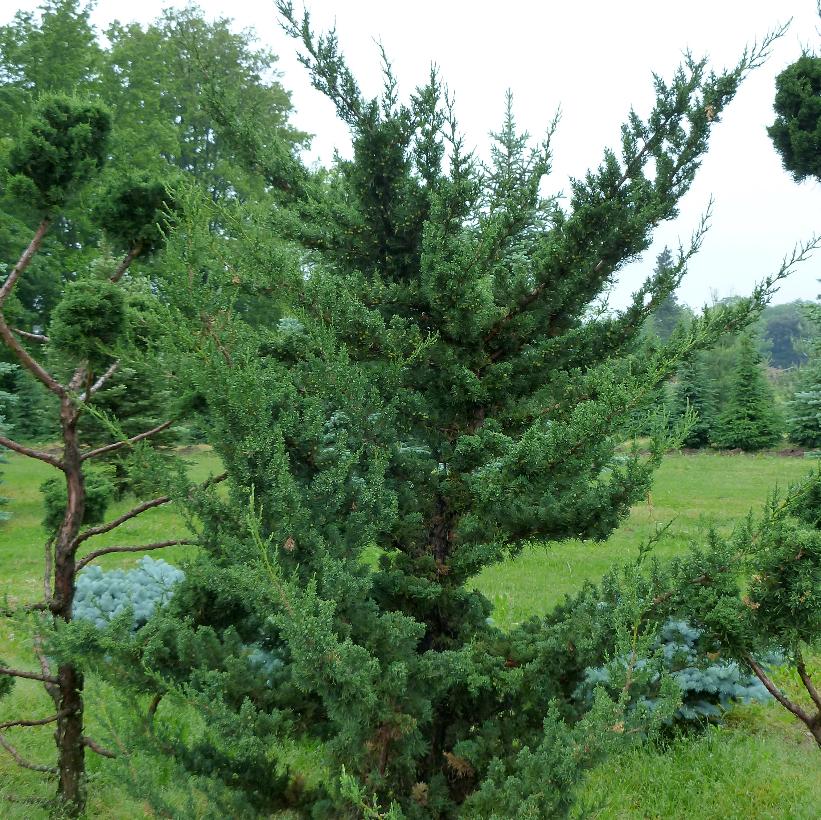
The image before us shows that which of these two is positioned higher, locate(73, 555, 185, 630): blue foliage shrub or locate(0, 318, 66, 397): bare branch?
locate(0, 318, 66, 397): bare branch

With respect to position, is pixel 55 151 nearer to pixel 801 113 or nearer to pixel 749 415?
pixel 801 113

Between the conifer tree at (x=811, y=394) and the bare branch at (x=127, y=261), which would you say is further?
the conifer tree at (x=811, y=394)

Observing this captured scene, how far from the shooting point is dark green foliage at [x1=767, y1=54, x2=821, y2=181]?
47.1ft

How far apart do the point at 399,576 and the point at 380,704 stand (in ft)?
3.22

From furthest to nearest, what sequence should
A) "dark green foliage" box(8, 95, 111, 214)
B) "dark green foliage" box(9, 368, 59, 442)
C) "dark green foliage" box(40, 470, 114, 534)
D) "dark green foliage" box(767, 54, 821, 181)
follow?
"dark green foliage" box(9, 368, 59, 442) < "dark green foliage" box(767, 54, 821, 181) < "dark green foliage" box(40, 470, 114, 534) < "dark green foliage" box(8, 95, 111, 214)

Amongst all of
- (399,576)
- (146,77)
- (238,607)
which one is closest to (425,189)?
(399,576)

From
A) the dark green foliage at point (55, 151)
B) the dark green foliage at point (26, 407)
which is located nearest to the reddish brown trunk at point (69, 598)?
the dark green foliage at point (55, 151)

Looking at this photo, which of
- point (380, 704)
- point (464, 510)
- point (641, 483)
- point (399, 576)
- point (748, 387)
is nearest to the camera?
point (380, 704)

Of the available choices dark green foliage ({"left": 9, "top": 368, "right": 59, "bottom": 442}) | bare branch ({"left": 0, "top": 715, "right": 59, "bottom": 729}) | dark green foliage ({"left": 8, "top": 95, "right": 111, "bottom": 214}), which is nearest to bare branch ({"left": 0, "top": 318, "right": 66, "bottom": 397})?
dark green foliage ({"left": 8, "top": 95, "right": 111, "bottom": 214})

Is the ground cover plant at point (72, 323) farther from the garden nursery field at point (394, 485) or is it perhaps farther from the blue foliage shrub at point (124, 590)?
the blue foliage shrub at point (124, 590)

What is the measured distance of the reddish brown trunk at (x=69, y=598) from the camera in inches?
155

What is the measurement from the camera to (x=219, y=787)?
2.95 metres

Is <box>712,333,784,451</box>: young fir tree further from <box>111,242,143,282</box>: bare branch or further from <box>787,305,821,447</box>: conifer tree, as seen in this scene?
<box>111,242,143,282</box>: bare branch

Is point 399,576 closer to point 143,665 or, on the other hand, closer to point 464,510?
point 464,510
